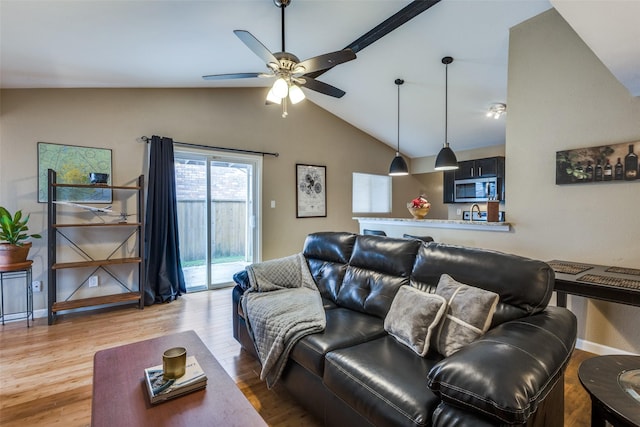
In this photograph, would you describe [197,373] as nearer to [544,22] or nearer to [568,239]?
[568,239]

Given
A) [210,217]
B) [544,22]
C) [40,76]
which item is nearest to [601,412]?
[544,22]

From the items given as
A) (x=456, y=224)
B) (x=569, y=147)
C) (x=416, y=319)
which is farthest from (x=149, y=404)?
(x=569, y=147)

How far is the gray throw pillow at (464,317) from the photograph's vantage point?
4.83ft

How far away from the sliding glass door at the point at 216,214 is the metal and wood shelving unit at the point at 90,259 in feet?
2.03

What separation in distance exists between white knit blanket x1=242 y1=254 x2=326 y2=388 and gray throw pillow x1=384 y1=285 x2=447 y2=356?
46 centimetres

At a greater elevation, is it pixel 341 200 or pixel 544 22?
pixel 544 22

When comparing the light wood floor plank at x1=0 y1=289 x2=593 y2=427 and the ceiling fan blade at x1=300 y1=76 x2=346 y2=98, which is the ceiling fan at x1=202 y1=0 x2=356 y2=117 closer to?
the ceiling fan blade at x1=300 y1=76 x2=346 y2=98

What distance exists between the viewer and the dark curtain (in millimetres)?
3848

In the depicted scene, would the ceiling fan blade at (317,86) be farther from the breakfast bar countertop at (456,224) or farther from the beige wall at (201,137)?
the beige wall at (201,137)

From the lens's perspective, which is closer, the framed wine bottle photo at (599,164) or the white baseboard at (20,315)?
the framed wine bottle photo at (599,164)

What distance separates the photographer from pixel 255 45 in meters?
2.14

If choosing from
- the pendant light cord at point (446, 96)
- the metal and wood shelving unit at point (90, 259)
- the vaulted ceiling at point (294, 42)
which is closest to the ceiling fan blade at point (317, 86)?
the vaulted ceiling at point (294, 42)

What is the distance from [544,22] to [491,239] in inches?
84.0

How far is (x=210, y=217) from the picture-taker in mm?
4504
